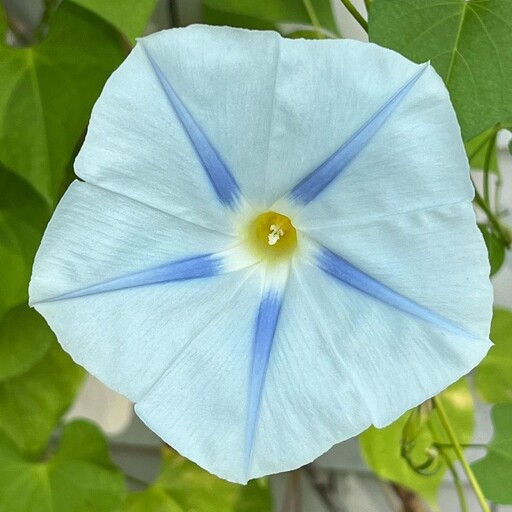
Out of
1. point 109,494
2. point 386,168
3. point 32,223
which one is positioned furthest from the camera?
point 109,494

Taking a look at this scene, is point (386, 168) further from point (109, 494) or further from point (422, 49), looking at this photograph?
point (109, 494)

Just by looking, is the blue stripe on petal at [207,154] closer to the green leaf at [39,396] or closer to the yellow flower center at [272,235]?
the yellow flower center at [272,235]

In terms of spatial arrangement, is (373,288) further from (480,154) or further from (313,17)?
(480,154)

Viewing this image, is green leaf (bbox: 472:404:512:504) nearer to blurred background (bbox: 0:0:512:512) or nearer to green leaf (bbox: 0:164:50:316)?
blurred background (bbox: 0:0:512:512)

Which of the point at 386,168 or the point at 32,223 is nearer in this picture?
the point at 386,168

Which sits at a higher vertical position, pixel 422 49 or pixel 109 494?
pixel 422 49

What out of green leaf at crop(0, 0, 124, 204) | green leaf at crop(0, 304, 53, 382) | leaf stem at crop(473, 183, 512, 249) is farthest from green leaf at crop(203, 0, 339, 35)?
green leaf at crop(0, 304, 53, 382)

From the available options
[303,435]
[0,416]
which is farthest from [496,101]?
[0,416]
